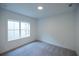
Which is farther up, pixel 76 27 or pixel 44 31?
pixel 76 27

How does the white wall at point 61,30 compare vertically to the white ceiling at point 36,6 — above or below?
below

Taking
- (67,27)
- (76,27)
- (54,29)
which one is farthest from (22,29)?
(76,27)

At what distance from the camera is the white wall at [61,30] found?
3.92 feet

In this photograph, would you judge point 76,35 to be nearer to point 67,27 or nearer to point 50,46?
point 67,27

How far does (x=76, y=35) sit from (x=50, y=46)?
65cm

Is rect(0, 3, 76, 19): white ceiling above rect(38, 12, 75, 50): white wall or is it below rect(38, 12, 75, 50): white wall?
above

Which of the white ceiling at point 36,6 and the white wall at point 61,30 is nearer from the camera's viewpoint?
the white ceiling at point 36,6

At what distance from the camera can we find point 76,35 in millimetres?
1177

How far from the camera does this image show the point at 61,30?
1.31 meters

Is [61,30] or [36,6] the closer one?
[36,6]

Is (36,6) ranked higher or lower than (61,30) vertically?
higher

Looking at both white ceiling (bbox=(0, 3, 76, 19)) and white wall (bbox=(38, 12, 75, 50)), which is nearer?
white ceiling (bbox=(0, 3, 76, 19))

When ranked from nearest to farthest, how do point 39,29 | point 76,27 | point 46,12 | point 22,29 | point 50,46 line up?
1. point 76,27
2. point 22,29
3. point 39,29
4. point 50,46
5. point 46,12

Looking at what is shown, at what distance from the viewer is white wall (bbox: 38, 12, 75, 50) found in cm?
120
